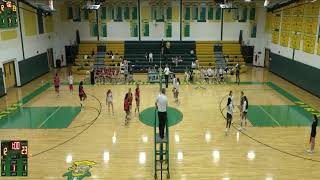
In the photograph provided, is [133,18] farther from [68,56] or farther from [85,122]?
[85,122]

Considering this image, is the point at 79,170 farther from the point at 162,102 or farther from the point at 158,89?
the point at 158,89

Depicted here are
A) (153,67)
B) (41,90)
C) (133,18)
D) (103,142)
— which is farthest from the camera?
(133,18)

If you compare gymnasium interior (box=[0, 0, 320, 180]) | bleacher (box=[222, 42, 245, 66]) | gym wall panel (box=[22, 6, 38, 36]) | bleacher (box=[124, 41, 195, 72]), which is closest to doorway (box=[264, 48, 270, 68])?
gymnasium interior (box=[0, 0, 320, 180])

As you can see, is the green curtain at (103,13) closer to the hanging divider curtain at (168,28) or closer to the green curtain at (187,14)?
the hanging divider curtain at (168,28)

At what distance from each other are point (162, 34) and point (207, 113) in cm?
1789

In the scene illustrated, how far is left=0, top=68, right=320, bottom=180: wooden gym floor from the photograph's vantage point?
1068 cm

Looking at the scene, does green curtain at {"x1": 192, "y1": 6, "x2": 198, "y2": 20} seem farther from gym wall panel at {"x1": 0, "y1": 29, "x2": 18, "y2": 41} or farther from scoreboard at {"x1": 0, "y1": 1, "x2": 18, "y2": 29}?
gym wall panel at {"x1": 0, "y1": 29, "x2": 18, "y2": 41}

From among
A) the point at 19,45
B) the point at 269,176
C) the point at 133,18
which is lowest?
the point at 269,176

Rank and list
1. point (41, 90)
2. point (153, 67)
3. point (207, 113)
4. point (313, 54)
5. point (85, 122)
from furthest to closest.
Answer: point (153, 67)
point (41, 90)
point (313, 54)
point (207, 113)
point (85, 122)

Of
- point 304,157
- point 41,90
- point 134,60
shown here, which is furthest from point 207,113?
point 134,60

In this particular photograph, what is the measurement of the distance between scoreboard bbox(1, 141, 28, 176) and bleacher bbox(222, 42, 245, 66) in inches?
975

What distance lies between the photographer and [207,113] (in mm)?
17016

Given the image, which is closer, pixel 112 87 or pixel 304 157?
pixel 304 157

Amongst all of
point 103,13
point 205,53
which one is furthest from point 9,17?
point 205,53
